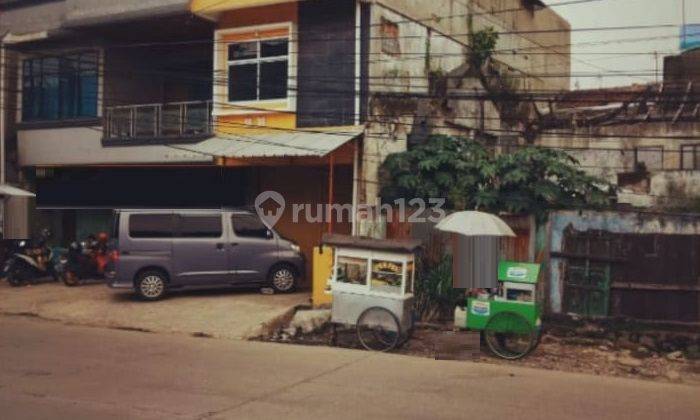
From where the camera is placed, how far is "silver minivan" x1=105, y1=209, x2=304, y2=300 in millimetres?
14305

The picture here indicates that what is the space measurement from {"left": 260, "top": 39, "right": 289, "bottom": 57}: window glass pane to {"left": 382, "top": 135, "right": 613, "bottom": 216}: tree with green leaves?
3863 millimetres

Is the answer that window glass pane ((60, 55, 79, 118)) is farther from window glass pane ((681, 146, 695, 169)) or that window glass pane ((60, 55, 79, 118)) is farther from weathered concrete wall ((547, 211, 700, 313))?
window glass pane ((681, 146, 695, 169))

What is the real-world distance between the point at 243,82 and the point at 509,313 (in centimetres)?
952

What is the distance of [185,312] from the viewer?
44.3 feet

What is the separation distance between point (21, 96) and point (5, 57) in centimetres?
120

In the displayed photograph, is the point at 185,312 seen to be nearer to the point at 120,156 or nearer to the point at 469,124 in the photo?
the point at 120,156

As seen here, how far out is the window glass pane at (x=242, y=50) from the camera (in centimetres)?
1692

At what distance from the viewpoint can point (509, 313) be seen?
34.1 feet

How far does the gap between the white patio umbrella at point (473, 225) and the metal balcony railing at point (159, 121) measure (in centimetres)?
803

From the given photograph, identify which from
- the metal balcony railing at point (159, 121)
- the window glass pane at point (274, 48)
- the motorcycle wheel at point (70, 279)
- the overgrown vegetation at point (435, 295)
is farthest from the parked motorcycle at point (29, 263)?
the overgrown vegetation at point (435, 295)

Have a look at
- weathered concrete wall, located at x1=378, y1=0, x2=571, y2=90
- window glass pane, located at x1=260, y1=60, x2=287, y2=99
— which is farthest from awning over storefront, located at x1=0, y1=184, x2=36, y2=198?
weathered concrete wall, located at x1=378, y1=0, x2=571, y2=90

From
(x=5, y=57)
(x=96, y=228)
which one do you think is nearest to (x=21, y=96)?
(x=5, y=57)

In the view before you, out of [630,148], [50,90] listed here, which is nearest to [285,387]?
[50,90]

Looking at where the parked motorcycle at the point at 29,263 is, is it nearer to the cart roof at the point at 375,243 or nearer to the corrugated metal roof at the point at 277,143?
the corrugated metal roof at the point at 277,143
